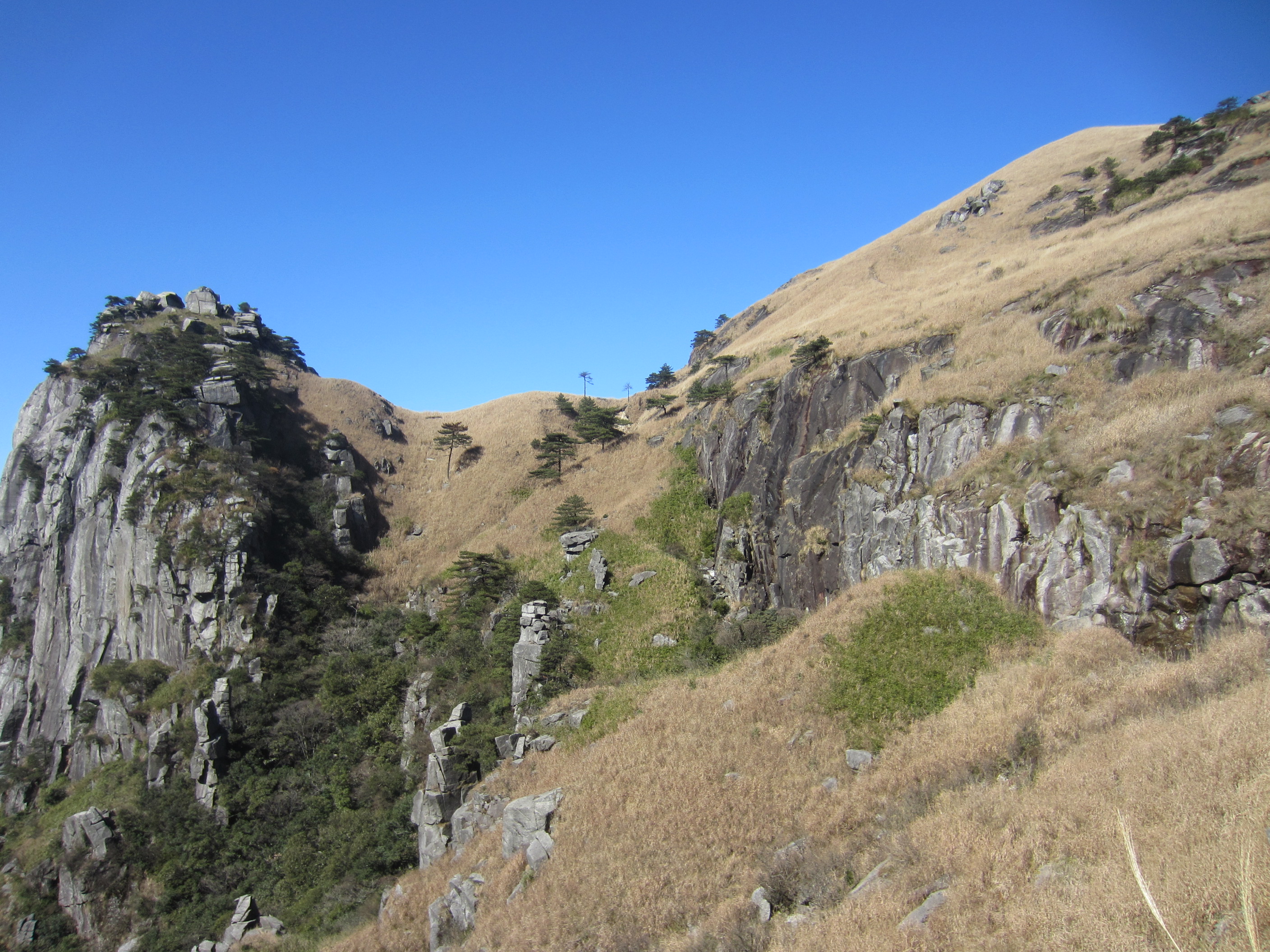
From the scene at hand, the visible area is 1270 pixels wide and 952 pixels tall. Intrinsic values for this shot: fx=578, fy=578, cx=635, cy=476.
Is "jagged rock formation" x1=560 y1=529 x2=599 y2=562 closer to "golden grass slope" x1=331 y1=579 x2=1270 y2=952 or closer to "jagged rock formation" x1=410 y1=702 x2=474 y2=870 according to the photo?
"jagged rock formation" x1=410 y1=702 x2=474 y2=870

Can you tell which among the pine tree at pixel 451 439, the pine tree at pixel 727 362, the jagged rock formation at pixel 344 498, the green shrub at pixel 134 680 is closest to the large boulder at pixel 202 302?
the jagged rock formation at pixel 344 498

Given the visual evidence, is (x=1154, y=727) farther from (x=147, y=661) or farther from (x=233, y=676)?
(x=147, y=661)

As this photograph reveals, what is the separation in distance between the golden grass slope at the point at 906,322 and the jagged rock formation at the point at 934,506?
127cm

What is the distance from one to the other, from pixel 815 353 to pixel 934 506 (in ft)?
42.4

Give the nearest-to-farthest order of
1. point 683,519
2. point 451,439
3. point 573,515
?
point 683,519
point 573,515
point 451,439

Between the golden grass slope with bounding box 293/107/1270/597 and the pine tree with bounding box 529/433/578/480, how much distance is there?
132 cm

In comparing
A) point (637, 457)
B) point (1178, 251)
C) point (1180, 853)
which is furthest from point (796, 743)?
point (637, 457)

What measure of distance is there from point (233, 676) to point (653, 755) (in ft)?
96.9

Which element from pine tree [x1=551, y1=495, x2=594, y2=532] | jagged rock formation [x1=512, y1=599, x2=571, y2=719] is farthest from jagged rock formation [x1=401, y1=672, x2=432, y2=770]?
pine tree [x1=551, y1=495, x2=594, y2=532]

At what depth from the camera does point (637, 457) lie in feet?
150

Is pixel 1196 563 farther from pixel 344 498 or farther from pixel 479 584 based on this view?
pixel 344 498

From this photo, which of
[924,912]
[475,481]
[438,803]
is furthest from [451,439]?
[924,912]

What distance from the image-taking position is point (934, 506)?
18.7 metres

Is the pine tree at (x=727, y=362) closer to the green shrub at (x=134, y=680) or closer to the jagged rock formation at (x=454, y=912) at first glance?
the jagged rock formation at (x=454, y=912)
